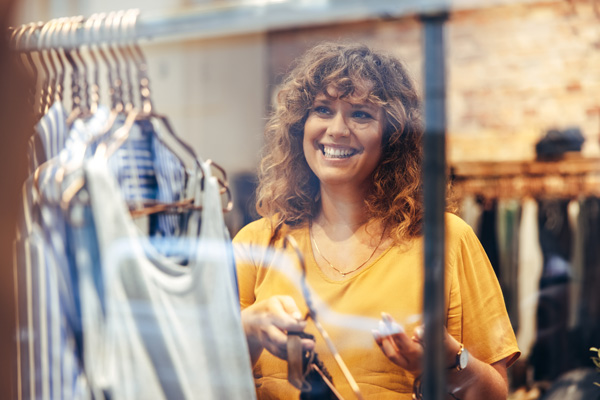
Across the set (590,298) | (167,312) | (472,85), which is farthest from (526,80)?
(167,312)

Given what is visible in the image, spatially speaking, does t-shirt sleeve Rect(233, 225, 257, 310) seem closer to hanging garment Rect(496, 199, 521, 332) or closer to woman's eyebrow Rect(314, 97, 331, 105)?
woman's eyebrow Rect(314, 97, 331, 105)

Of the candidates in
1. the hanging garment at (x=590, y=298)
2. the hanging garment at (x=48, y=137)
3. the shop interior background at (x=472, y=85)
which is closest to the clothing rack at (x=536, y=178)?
the shop interior background at (x=472, y=85)

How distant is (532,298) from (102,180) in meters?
1.52

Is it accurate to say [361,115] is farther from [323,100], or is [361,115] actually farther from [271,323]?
[271,323]

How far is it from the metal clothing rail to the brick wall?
0.74 meters

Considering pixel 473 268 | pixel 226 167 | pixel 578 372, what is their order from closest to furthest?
pixel 473 268 → pixel 226 167 → pixel 578 372

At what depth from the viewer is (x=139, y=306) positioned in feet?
3.06

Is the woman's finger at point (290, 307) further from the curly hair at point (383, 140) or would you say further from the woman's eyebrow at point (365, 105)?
the woman's eyebrow at point (365, 105)

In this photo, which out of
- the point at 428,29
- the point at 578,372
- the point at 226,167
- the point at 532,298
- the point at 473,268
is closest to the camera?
the point at 428,29

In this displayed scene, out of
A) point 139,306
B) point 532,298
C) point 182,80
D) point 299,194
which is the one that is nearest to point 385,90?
point 299,194

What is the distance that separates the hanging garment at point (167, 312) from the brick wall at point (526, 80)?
35.7 inches

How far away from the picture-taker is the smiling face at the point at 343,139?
3.19 ft

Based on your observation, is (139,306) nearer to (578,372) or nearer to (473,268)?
(473,268)

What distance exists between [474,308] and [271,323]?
33cm
